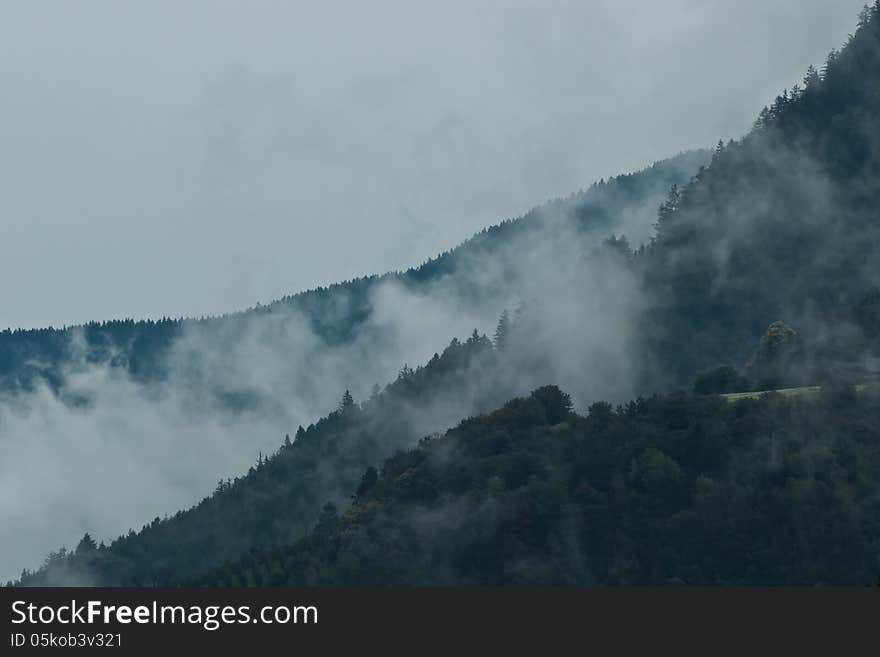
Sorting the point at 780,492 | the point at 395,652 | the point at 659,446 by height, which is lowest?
the point at 395,652

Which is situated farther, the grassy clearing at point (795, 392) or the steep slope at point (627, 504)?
the grassy clearing at point (795, 392)

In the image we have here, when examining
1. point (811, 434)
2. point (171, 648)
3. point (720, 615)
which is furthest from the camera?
point (811, 434)

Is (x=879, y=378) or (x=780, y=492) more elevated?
(x=879, y=378)

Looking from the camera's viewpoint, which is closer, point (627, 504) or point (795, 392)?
point (627, 504)

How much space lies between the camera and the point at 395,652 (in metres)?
69.8

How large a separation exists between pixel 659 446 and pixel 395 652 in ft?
219

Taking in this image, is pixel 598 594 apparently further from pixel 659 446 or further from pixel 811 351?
pixel 811 351

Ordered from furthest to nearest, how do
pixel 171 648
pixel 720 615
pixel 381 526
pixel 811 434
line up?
pixel 381 526 < pixel 811 434 < pixel 720 615 < pixel 171 648

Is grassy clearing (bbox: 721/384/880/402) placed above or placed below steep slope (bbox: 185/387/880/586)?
above

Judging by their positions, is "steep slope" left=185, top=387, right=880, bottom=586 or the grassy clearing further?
the grassy clearing

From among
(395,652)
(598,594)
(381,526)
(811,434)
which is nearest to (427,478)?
(381,526)

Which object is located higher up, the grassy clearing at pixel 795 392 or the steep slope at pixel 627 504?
the grassy clearing at pixel 795 392

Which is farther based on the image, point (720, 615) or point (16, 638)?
point (720, 615)

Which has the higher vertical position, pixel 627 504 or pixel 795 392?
pixel 795 392
